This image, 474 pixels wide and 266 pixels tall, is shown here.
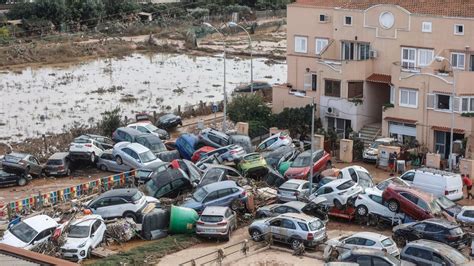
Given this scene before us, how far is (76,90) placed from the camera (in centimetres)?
6919

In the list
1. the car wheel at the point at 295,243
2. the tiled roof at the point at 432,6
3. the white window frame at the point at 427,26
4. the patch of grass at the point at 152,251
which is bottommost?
the patch of grass at the point at 152,251

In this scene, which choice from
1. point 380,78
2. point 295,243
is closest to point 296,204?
point 295,243

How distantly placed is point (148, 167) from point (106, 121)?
10701 mm

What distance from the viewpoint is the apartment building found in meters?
44.2

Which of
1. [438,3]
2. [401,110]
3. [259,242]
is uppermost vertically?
[438,3]

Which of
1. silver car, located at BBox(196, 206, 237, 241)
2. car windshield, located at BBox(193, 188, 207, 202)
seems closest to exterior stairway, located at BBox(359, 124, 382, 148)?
car windshield, located at BBox(193, 188, 207, 202)

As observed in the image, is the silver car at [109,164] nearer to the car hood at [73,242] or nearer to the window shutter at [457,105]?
the car hood at [73,242]

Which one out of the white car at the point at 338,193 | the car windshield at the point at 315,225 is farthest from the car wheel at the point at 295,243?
the white car at the point at 338,193

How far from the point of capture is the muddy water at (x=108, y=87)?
58.3 metres

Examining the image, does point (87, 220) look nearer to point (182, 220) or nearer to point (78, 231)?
point (78, 231)

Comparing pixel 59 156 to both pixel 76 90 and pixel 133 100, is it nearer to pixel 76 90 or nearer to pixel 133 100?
pixel 133 100

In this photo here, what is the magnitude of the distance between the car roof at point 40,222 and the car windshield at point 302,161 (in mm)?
12284

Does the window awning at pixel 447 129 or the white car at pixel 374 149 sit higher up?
the window awning at pixel 447 129

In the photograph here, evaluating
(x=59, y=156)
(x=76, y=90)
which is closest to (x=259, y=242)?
(x=59, y=156)
